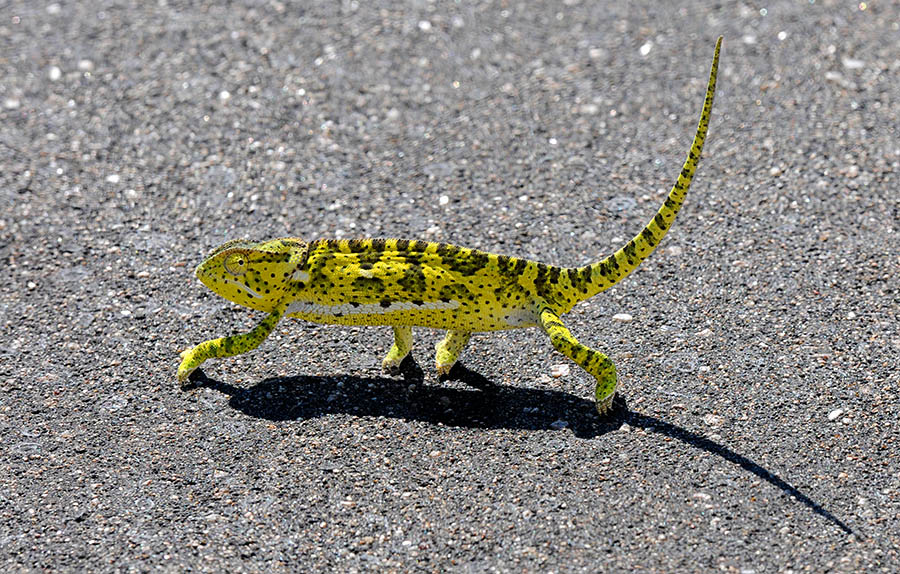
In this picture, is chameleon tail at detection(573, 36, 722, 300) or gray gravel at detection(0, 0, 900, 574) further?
chameleon tail at detection(573, 36, 722, 300)

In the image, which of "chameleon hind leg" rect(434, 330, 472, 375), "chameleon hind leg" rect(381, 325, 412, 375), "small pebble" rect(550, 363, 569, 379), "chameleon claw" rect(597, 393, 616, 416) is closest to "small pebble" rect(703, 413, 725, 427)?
"chameleon claw" rect(597, 393, 616, 416)

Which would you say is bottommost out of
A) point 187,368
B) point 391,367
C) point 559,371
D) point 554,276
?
point 187,368

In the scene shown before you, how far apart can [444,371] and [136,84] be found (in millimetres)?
4815

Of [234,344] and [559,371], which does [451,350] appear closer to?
[559,371]

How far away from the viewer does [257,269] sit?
6434 mm

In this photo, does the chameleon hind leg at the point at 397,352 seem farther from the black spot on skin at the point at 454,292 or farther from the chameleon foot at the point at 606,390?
the chameleon foot at the point at 606,390

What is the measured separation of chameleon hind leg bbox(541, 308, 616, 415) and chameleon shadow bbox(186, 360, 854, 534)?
0.16m

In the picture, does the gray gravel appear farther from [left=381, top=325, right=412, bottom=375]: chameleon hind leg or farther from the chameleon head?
the chameleon head

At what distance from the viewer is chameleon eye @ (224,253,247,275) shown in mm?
6449

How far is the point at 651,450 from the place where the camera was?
20.2 feet

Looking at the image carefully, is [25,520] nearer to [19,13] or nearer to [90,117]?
[90,117]

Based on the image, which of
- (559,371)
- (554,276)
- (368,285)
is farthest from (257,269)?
(559,371)

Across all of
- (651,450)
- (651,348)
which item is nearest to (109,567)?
(651,450)

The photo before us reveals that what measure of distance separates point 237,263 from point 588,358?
1927 millimetres
